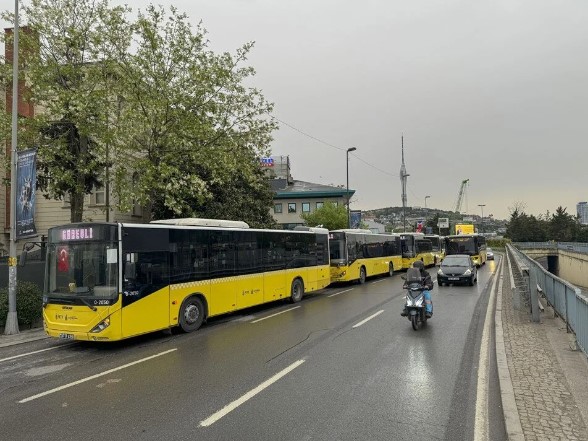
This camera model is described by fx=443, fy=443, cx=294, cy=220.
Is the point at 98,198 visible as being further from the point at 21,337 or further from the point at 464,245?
the point at 464,245

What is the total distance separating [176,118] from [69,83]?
163 inches

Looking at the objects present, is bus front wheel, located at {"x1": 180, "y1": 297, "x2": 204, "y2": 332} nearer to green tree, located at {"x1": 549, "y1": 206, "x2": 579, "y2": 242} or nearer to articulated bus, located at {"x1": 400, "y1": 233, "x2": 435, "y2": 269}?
articulated bus, located at {"x1": 400, "y1": 233, "x2": 435, "y2": 269}

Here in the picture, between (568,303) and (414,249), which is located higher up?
(414,249)

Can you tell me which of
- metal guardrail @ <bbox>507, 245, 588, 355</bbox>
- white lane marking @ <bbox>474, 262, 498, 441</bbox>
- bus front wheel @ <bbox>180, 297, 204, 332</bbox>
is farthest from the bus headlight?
metal guardrail @ <bbox>507, 245, 588, 355</bbox>

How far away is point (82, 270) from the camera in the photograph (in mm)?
10000

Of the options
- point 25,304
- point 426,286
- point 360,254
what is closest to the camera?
point 426,286

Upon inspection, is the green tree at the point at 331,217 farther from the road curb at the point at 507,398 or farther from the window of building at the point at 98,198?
the road curb at the point at 507,398

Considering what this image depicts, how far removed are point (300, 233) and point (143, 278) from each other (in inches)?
360

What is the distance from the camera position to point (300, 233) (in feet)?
61.2

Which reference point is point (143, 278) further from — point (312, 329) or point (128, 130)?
point (128, 130)

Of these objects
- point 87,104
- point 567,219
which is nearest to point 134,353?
point 87,104

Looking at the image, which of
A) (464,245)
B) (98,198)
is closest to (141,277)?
(98,198)

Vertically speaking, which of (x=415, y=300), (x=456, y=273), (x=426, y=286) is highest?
(x=426, y=286)

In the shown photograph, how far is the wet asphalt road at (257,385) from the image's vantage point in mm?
5301
